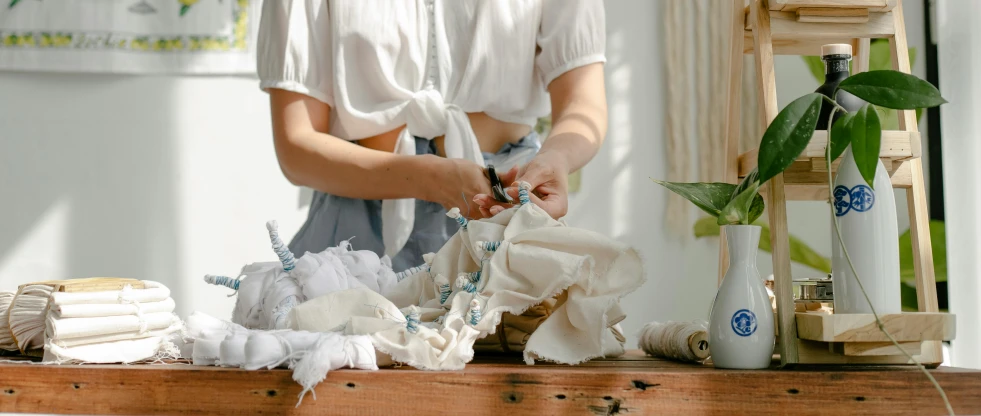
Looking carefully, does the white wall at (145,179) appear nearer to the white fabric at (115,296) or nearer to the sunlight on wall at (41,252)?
the sunlight on wall at (41,252)

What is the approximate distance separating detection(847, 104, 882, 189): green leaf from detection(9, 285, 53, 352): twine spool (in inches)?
32.1

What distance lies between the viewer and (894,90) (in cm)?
83

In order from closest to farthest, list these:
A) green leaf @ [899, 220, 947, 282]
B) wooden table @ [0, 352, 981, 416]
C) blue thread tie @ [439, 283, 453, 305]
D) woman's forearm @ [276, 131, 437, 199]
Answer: wooden table @ [0, 352, 981, 416] → blue thread tie @ [439, 283, 453, 305] → woman's forearm @ [276, 131, 437, 199] → green leaf @ [899, 220, 947, 282]

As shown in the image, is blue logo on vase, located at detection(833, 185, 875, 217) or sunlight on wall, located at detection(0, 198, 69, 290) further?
sunlight on wall, located at detection(0, 198, 69, 290)

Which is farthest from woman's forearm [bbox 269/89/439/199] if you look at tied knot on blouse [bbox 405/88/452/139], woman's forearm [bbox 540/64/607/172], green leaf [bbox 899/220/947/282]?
green leaf [bbox 899/220/947/282]

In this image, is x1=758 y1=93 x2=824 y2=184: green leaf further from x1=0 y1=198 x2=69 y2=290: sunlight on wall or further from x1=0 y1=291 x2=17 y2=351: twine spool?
x1=0 y1=198 x2=69 y2=290: sunlight on wall

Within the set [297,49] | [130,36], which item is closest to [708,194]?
[297,49]

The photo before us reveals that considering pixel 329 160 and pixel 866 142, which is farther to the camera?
pixel 329 160

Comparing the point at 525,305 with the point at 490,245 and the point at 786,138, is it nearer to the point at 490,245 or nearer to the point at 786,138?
the point at 490,245

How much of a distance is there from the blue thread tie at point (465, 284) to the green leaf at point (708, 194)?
22 cm

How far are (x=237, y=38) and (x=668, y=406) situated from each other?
8.39 feet

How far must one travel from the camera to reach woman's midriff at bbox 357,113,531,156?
1458mm

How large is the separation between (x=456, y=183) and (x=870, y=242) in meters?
0.54

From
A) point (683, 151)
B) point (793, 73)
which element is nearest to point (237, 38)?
Result: point (683, 151)
